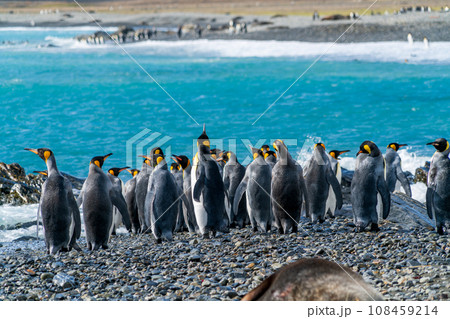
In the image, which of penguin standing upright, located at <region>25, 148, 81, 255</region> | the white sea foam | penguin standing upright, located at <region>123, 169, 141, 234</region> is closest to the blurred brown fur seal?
penguin standing upright, located at <region>25, 148, 81, 255</region>

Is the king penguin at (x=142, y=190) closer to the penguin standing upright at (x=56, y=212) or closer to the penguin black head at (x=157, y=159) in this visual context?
the penguin black head at (x=157, y=159)

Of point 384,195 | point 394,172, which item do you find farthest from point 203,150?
point 394,172

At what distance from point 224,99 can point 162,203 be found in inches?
593

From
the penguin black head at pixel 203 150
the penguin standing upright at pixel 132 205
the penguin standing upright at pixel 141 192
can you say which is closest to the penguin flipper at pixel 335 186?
the penguin black head at pixel 203 150

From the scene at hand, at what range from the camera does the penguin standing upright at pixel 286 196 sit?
211 inches

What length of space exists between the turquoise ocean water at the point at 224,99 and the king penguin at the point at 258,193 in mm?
2399

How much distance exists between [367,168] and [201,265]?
6.52 feet

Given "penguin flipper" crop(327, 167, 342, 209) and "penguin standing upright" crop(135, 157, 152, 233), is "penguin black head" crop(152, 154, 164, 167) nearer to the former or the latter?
"penguin standing upright" crop(135, 157, 152, 233)

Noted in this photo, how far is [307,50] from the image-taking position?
29812 millimetres

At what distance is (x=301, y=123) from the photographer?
637 inches

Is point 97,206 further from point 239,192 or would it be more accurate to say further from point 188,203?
point 239,192

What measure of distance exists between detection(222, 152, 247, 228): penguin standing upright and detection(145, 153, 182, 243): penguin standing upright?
57cm

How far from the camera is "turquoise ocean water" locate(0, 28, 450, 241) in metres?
13.7
